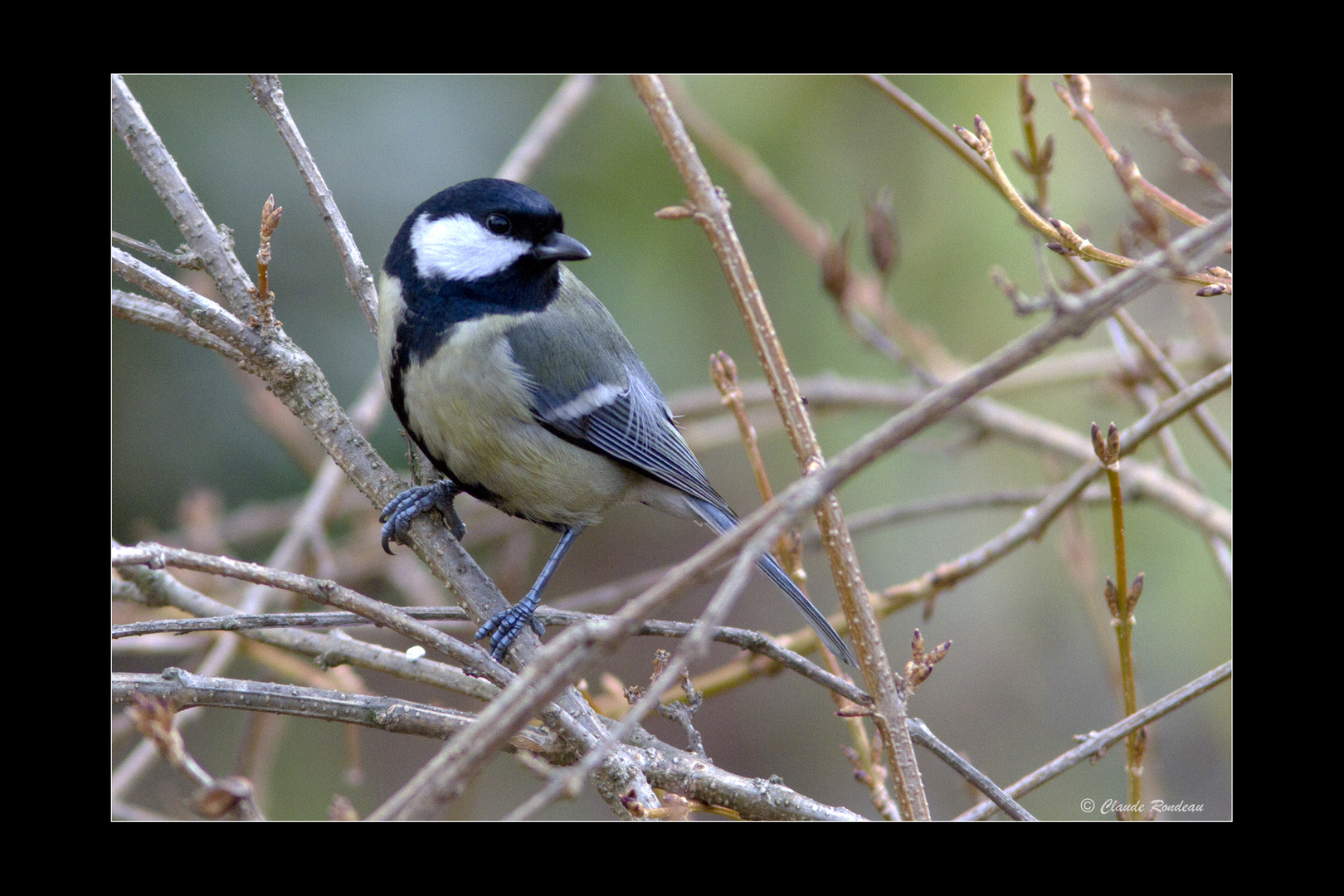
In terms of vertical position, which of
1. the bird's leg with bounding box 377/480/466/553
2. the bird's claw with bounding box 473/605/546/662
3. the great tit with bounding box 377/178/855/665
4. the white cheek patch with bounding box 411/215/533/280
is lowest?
the bird's claw with bounding box 473/605/546/662

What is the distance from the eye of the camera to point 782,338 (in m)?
3.16

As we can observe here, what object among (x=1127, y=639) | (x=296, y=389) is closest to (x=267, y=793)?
(x=296, y=389)

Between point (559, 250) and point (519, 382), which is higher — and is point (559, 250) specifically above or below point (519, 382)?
above

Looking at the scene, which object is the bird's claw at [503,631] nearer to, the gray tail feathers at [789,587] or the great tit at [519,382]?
the great tit at [519,382]

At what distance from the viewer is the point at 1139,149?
2688 millimetres

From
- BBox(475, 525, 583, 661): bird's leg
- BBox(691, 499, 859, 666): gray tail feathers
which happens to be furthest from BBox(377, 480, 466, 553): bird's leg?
BBox(691, 499, 859, 666): gray tail feathers

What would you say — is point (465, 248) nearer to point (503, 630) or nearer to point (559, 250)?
point (559, 250)

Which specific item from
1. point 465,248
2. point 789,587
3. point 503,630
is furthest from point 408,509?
point 789,587

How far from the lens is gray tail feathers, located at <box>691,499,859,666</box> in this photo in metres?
1.99

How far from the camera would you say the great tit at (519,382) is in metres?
2.07

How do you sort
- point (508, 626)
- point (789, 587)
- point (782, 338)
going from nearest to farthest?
point (508, 626) → point (789, 587) → point (782, 338)

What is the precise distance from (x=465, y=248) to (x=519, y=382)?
30cm

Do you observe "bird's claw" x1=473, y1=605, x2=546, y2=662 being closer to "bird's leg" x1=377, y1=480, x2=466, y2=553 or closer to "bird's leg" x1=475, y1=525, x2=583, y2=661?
"bird's leg" x1=475, y1=525, x2=583, y2=661

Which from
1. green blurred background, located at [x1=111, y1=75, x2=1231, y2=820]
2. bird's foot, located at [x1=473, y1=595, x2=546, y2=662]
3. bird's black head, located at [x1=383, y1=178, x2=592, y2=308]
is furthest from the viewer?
green blurred background, located at [x1=111, y1=75, x2=1231, y2=820]
